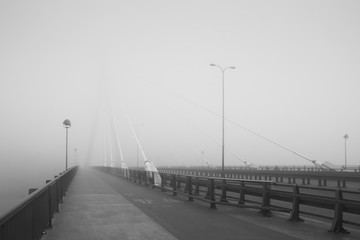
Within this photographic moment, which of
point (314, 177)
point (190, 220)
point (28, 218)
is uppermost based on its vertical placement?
point (28, 218)

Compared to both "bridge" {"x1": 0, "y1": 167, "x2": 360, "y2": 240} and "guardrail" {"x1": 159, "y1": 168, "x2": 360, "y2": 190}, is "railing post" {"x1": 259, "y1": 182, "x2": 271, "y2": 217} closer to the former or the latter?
"bridge" {"x1": 0, "y1": 167, "x2": 360, "y2": 240}

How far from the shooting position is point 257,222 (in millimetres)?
11406

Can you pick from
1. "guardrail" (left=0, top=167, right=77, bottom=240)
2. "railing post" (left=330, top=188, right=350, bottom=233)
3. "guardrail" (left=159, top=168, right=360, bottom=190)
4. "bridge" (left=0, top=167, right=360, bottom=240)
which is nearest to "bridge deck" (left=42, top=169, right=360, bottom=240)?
"bridge" (left=0, top=167, right=360, bottom=240)

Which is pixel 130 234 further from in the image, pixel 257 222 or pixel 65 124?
pixel 65 124

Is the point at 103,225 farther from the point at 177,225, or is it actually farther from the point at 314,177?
the point at 314,177

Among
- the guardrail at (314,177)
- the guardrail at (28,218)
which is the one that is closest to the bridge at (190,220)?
the guardrail at (28,218)

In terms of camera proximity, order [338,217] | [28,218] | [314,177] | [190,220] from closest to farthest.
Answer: [28,218], [338,217], [190,220], [314,177]

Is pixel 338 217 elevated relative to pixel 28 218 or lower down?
lower down

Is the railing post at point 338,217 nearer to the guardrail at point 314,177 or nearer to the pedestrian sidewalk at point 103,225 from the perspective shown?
the pedestrian sidewalk at point 103,225

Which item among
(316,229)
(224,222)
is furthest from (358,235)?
(224,222)

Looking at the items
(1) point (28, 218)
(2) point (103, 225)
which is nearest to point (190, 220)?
(2) point (103, 225)

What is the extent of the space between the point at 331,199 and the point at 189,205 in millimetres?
7049

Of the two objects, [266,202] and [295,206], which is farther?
[266,202]

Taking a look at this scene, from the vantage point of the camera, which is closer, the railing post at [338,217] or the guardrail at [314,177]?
the railing post at [338,217]
